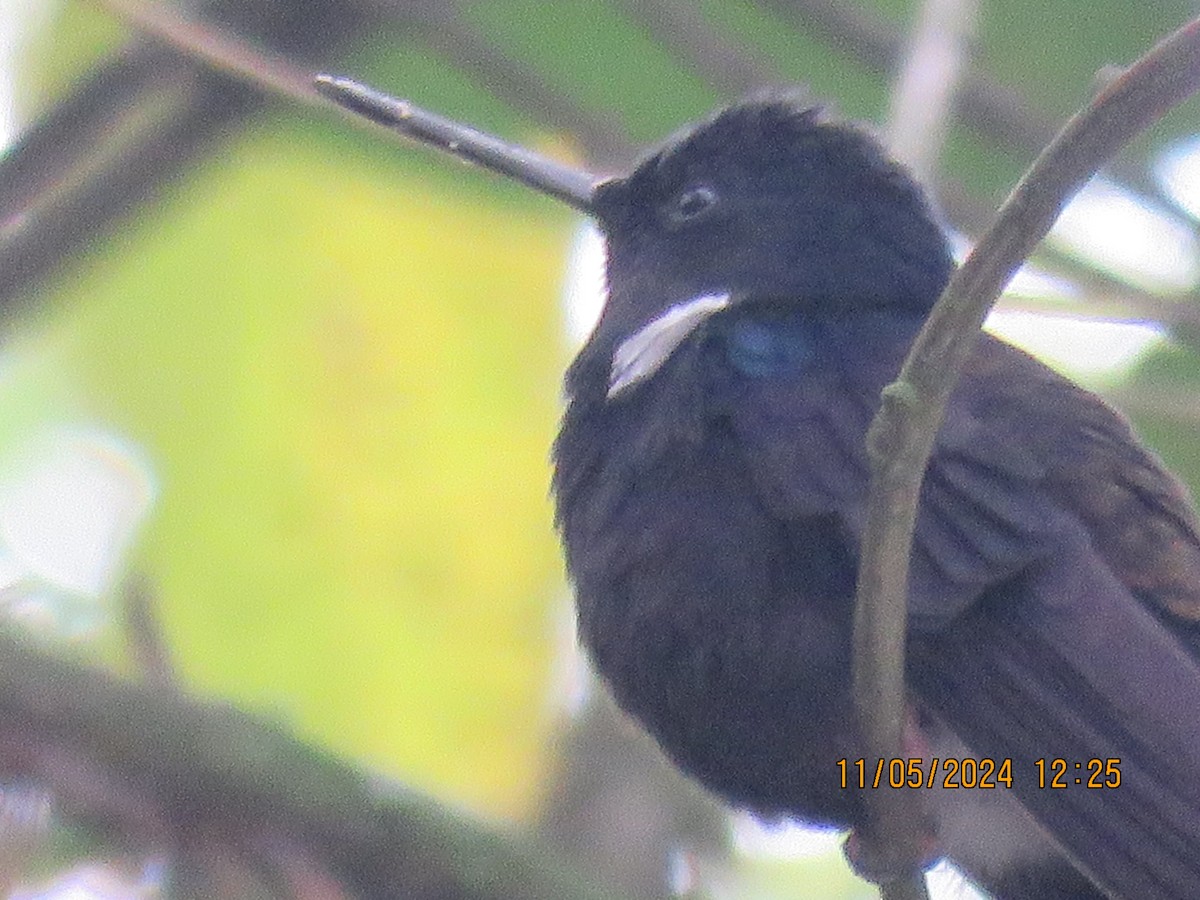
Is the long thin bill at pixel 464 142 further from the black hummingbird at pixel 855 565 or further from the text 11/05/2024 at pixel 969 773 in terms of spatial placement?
the text 11/05/2024 at pixel 969 773

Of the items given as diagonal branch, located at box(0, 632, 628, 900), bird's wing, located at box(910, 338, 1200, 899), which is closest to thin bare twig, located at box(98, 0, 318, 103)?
diagonal branch, located at box(0, 632, 628, 900)

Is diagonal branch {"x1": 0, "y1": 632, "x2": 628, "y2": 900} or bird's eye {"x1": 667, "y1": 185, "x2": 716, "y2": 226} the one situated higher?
bird's eye {"x1": 667, "y1": 185, "x2": 716, "y2": 226}

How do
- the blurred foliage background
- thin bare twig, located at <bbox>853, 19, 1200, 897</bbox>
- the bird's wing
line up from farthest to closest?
the blurred foliage background, the bird's wing, thin bare twig, located at <bbox>853, 19, 1200, 897</bbox>

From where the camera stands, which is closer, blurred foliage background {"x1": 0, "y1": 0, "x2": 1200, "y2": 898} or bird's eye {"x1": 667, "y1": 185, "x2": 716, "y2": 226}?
bird's eye {"x1": 667, "y1": 185, "x2": 716, "y2": 226}

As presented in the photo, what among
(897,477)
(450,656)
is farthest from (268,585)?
(897,477)

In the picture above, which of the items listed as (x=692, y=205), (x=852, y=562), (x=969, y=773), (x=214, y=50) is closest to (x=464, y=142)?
(x=692, y=205)

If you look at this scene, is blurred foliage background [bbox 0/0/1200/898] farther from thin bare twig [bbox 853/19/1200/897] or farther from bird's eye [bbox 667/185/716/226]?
thin bare twig [bbox 853/19/1200/897]

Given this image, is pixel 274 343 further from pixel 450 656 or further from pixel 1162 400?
pixel 1162 400
